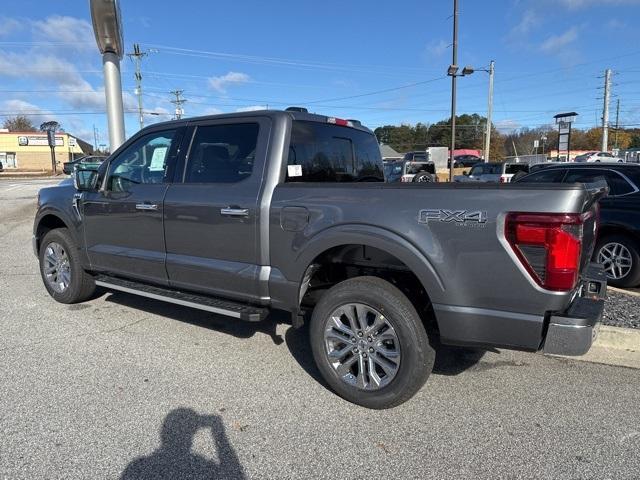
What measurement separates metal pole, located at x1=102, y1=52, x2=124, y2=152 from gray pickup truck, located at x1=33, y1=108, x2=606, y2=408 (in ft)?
24.4

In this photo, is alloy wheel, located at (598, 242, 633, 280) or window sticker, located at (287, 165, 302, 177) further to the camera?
alloy wheel, located at (598, 242, 633, 280)

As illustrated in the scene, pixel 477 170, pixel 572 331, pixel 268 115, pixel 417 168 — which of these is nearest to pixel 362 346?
pixel 572 331

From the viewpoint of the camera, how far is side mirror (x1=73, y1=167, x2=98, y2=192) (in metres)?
5.01

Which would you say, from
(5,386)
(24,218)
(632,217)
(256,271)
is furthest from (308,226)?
(24,218)

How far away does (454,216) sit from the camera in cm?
285

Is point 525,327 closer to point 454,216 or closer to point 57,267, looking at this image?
point 454,216

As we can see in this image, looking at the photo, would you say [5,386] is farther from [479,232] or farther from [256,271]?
[479,232]

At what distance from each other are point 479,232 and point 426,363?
924 millimetres

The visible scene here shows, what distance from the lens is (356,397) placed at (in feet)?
10.9

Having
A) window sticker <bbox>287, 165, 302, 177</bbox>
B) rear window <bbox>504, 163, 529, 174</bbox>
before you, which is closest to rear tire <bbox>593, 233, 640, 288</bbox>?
window sticker <bbox>287, 165, 302, 177</bbox>

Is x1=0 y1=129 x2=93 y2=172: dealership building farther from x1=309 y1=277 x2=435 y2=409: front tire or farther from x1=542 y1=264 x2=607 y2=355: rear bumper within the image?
x1=542 y1=264 x2=607 y2=355: rear bumper

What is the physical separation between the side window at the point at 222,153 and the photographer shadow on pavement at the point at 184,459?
184 cm

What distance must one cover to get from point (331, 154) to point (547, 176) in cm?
475

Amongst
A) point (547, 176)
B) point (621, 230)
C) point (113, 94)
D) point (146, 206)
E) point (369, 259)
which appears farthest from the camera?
point (113, 94)
